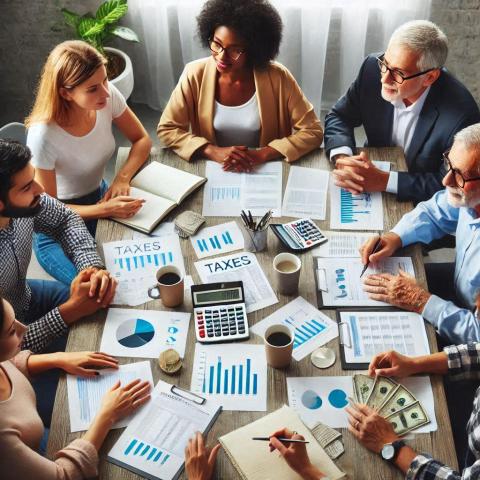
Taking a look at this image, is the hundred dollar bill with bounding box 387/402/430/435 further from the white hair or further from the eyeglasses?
the eyeglasses

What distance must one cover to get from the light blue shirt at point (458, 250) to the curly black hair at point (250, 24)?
0.94 meters

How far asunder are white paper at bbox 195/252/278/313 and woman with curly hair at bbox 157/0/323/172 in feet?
1.59

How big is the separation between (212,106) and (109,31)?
4.31ft

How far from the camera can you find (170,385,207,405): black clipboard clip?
1.77 m

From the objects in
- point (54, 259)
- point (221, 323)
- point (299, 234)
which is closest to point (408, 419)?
point (221, 323)

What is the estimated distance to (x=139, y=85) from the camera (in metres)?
4.19

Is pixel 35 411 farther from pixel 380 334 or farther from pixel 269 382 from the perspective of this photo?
pixel 380 334

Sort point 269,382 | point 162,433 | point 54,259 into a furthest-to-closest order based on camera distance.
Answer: point 54,259 < point 269,382 < point 162,433

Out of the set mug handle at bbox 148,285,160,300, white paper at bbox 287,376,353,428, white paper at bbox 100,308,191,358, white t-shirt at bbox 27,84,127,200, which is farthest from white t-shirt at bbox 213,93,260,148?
white paper at bbox 287,376,353,428

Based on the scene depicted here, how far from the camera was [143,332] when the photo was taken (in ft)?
6.40

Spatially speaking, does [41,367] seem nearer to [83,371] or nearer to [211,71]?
[83,371]

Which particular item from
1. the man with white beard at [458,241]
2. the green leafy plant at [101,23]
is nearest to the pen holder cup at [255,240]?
the man with white beard at [458,241]

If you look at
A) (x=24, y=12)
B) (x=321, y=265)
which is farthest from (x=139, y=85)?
(x=321, y=265)

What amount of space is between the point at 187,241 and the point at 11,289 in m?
0.66
